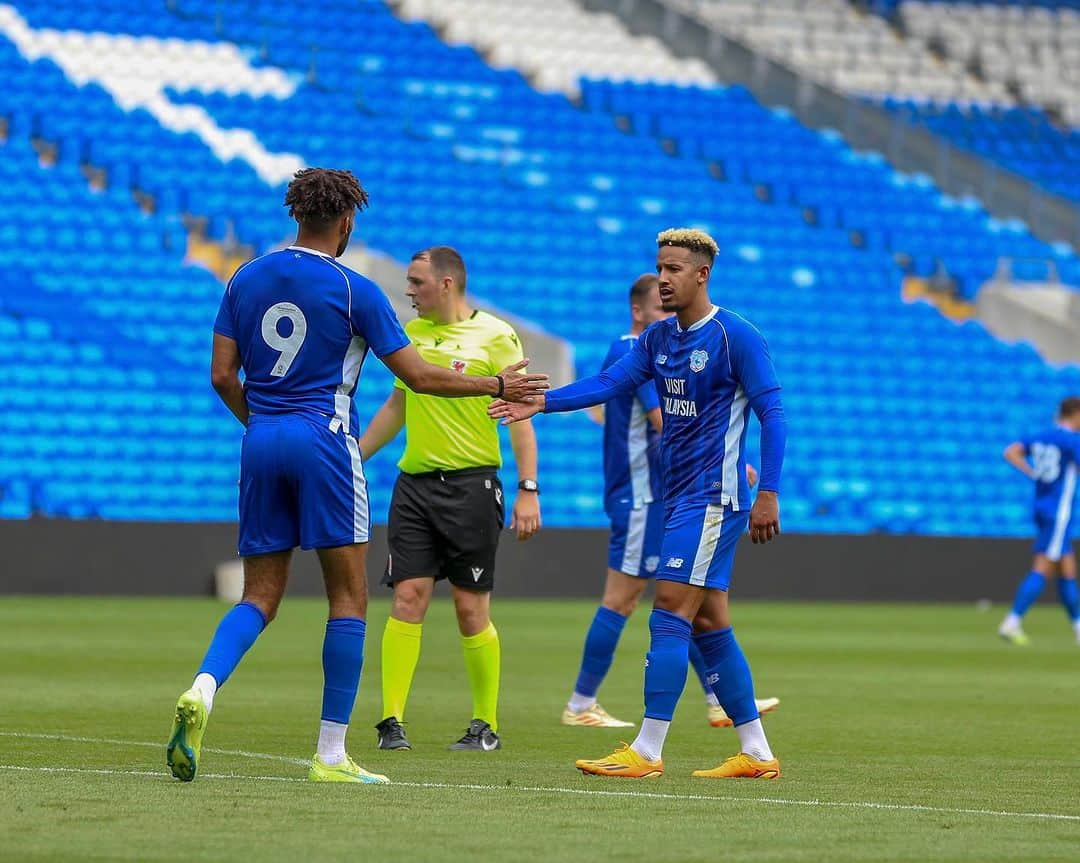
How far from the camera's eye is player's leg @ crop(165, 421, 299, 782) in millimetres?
7102

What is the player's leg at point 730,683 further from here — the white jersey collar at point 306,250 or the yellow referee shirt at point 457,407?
the white jersey collar at point 306,250

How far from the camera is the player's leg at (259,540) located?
7102mm

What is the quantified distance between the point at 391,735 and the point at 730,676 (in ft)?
5.11

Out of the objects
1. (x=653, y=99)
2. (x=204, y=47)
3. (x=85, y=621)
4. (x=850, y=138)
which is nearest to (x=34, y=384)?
(x=85, y=621)

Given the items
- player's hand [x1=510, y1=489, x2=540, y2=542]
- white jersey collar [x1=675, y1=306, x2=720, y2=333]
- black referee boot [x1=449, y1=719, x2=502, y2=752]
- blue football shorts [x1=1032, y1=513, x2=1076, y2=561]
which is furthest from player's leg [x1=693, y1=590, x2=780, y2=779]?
blue football shorts [x1=1032, y1=513, x2=1076, y2=561]

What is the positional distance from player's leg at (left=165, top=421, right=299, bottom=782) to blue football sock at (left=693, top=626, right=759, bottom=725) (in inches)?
69.3

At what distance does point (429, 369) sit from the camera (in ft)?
24.4

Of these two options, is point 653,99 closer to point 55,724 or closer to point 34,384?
point 34,384

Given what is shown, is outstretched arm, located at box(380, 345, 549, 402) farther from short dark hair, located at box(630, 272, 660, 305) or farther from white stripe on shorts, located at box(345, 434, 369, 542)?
short dark hair, located at box(630, 272, 660, 305)

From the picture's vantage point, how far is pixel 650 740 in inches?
304

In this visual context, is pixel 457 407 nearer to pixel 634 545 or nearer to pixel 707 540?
pixel 634 545

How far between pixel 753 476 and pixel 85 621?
1001 centimetres

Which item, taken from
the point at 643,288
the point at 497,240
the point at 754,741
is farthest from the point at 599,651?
the point at 497,240

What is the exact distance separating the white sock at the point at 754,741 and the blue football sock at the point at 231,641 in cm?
194
